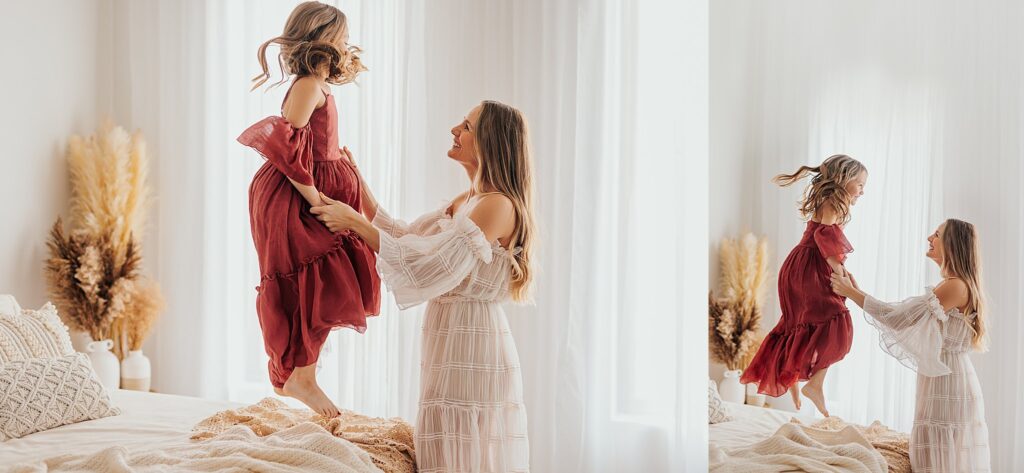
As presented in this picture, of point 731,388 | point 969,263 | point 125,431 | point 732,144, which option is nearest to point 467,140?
point 732,144

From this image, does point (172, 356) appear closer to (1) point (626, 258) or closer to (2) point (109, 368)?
(2) point (109, 368)

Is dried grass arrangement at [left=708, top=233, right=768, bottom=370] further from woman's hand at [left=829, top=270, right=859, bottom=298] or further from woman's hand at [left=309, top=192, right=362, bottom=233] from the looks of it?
woman's hand at [left=309, top=192, right=362, bottom=233]

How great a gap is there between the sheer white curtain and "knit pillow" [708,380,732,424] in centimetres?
54

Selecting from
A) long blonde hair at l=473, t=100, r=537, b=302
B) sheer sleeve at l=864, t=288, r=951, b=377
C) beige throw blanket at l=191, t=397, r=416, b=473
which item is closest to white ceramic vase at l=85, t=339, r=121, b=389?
beige throw blanket at l=191, t=397, r=416, b=473

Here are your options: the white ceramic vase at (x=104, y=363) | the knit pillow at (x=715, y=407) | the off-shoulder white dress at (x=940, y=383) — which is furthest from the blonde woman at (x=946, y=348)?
the white ceramic vase at (x=104, y=363)

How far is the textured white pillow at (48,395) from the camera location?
125 inches

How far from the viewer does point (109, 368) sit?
177 inches

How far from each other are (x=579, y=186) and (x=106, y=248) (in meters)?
2.60

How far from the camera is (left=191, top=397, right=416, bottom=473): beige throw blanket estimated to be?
8.83 feet

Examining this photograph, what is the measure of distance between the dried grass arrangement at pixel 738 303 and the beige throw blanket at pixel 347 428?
42.6 inches

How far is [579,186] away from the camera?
3609mm

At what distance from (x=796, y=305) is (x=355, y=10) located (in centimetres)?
260

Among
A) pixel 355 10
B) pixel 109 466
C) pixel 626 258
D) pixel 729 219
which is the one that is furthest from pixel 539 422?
pixel 355 10

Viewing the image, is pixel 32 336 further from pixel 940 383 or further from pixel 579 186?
pixel 940 383
